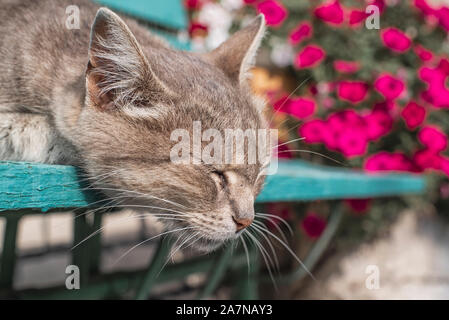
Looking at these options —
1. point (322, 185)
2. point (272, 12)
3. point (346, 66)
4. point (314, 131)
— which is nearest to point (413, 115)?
point (346, 66)

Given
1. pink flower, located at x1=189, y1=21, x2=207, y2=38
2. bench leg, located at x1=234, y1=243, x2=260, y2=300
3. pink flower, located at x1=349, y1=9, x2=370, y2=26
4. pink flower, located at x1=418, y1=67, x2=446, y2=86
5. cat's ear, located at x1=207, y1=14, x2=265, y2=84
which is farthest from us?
pink flower, located at x1=189, y1=21, x2=207, y2=38

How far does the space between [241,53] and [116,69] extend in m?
0.53

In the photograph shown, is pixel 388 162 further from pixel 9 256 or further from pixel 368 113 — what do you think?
pixel 9 256

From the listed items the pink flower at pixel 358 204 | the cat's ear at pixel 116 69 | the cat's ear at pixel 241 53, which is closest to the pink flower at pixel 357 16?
the pink flower at pixel 358 204

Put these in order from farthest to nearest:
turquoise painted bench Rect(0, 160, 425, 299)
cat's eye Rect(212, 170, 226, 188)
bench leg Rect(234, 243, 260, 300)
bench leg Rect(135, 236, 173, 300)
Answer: bench leg Rect(234, 243, 260, 300) < bench leg Rect(135, 236, 173, 300) < cat's eye Rect(212, 170, 226, 188) < turquoise painted bench Rect(0, 160, 425, 299)

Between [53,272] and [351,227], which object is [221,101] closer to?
[351,227]

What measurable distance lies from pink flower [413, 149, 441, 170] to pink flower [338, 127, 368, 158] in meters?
0.42

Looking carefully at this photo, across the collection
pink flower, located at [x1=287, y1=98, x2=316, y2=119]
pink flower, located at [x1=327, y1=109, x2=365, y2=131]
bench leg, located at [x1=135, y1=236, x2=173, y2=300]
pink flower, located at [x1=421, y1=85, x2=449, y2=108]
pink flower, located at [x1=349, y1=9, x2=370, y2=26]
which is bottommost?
bench leg, located at [x1=135, y1=236, x2=173, y2=300]

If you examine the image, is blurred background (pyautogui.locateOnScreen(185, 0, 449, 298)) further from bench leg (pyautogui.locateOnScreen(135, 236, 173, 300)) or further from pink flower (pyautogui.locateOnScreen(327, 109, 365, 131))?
bench leg (pyautogui.locateOnScreen(135, 236, 173, 300))

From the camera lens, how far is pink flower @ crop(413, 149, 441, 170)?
9.32ft

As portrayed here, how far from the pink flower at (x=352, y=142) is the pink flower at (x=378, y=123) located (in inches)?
2.9

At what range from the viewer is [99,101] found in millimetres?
1224

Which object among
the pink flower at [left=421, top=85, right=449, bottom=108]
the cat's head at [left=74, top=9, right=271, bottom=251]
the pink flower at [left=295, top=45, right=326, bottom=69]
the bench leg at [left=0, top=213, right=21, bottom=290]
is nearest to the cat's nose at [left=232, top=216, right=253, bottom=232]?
the cat's head at [left=74, top=9, right=271, bottom=251]

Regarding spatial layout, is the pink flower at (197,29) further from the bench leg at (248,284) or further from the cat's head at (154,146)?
the cat's head at (154,146)
